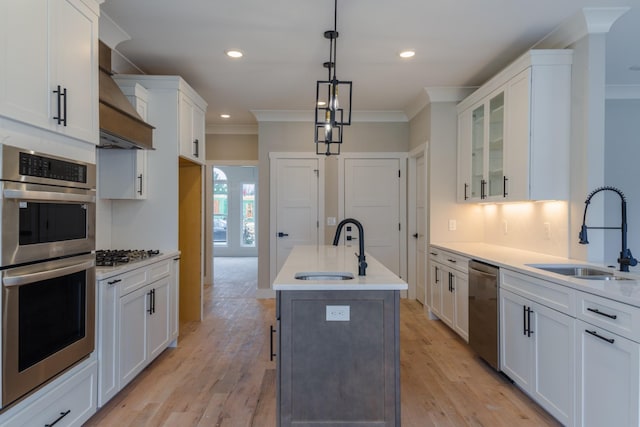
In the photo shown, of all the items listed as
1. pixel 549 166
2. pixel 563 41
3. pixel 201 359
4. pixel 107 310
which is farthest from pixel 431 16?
pixel 201 359

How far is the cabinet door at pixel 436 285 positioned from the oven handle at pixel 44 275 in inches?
127

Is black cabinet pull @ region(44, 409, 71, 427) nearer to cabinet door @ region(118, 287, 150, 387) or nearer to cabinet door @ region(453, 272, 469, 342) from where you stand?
cabinet door @ region(118, 287, 150, 387)

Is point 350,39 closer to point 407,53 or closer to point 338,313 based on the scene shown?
point 407,53

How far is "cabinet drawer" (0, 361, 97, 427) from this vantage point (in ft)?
5.50

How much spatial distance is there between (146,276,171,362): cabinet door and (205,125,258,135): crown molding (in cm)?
342

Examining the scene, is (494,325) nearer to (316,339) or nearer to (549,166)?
(549,166)

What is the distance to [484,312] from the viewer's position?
119 inches

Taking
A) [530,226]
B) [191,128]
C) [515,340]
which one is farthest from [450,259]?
[191,128]

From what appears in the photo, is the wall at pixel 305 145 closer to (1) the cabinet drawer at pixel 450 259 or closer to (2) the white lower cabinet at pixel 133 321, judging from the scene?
(1) the cabinet drawer at pixel 450 259

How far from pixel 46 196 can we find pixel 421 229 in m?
4.26

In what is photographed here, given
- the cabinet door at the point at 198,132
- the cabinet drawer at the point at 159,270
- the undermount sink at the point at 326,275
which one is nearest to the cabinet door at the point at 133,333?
the cabinet drawer at the point at 159,270

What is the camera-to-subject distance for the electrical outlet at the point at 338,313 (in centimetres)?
190

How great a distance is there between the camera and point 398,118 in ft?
18.1

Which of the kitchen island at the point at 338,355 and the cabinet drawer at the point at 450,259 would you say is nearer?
the kitchen island at the point at 338,355
